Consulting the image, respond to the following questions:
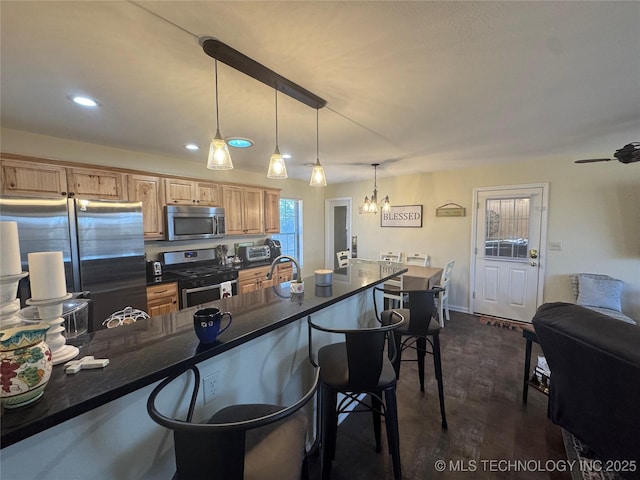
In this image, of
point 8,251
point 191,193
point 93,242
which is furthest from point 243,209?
point 8,251

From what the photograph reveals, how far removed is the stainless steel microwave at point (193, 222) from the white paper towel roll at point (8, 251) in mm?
2844

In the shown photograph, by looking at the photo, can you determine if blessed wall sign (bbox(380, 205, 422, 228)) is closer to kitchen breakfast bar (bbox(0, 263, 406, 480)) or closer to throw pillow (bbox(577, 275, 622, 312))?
throw pillow (bbox(577, 275, 622, 312))

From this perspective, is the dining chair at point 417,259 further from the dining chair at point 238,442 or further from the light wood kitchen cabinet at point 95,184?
the light wood kitchen cabinet at point 95,184

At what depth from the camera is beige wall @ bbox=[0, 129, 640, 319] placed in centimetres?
323

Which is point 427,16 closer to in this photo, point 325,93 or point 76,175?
point 325,93

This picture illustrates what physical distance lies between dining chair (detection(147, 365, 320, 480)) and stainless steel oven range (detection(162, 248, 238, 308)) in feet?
8.43

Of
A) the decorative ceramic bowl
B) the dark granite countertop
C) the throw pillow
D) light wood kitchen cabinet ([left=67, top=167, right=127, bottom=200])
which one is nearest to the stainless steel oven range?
light wood kitchen cabinet ([left=67, top=167, right=127, bottom=200])

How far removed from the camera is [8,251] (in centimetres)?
82

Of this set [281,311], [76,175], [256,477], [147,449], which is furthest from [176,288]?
[256,477]

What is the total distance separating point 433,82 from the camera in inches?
69.5

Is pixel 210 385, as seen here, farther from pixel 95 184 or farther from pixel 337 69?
pixel 95 184

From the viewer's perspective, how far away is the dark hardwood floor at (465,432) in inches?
67.0

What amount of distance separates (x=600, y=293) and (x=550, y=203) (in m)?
1.29

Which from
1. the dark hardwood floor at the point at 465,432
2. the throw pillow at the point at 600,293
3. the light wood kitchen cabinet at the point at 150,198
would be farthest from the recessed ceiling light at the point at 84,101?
the throw pillow at the point at 600,293
